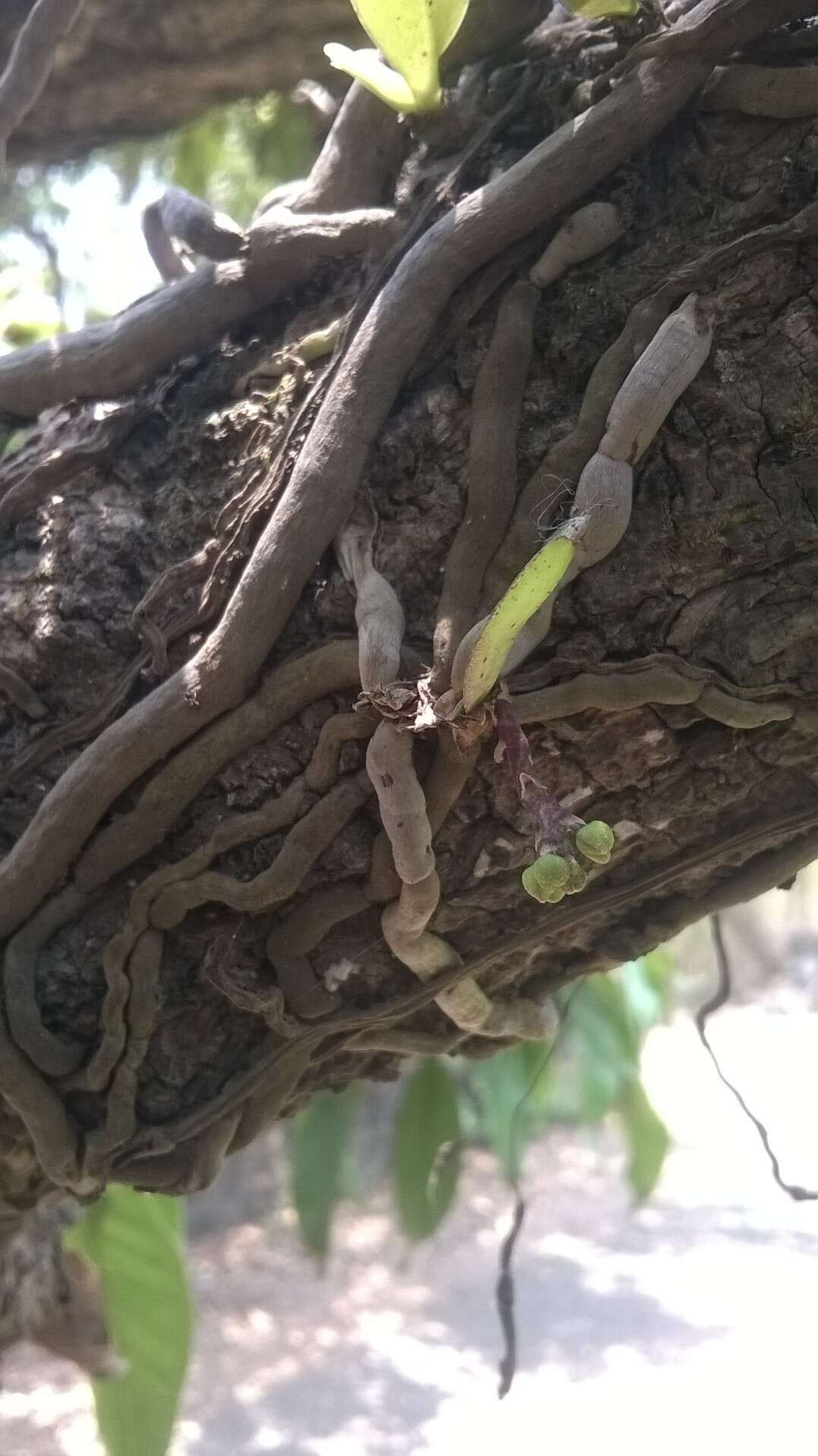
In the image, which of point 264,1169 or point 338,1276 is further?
point 264,1169

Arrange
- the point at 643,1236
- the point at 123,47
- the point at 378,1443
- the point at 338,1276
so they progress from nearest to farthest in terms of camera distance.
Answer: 1. the point at 123,47
2. the point at 378,1443
3. the point at 643,1236
4. the point at 338,1276

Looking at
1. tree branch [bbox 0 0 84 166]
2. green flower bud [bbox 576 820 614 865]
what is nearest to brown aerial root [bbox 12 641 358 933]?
green flower bud [bbox 576 820 614 865]

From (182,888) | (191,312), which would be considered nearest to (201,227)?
(191,312)

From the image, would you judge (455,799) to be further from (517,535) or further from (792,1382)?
(792,1382)

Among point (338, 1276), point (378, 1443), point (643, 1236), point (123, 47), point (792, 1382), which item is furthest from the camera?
point (338, 1276)

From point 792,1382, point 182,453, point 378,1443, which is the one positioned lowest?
point 378,1443

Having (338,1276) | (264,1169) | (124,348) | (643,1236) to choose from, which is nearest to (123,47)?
(124,348)

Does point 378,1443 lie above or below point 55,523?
below

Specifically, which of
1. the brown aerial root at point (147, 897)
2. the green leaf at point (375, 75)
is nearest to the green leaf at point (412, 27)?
the green leaf at point (375, 75)
